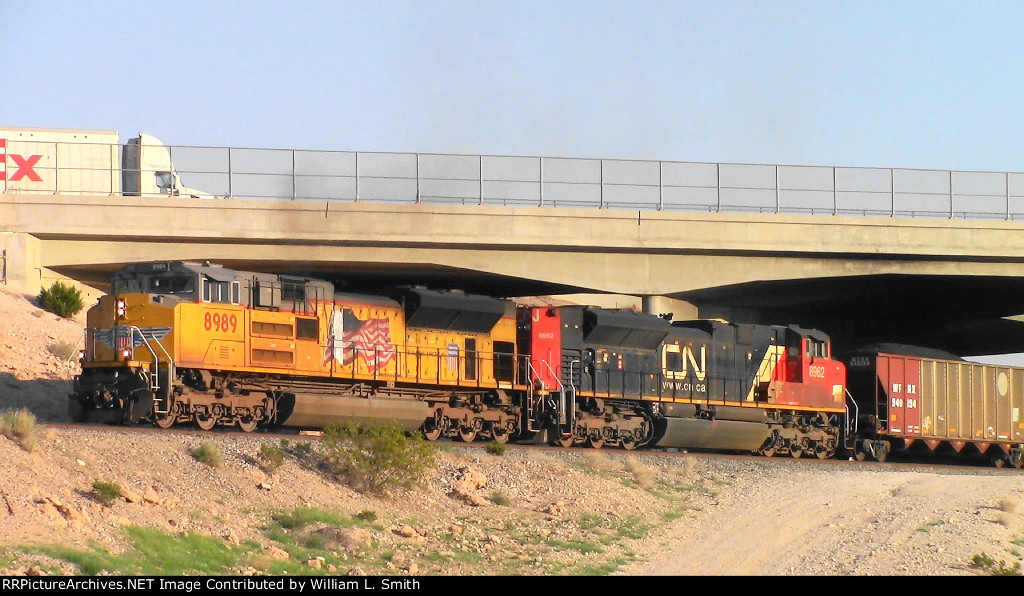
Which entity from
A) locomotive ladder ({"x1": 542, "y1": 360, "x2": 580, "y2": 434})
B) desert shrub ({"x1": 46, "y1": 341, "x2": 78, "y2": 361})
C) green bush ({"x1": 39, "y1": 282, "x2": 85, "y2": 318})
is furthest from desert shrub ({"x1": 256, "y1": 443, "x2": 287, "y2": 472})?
green bush ({"x1": 39, "y1": 282, "x2": 85, "y2": 318})

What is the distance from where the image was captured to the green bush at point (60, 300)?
33844mm

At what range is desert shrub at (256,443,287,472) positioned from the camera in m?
18.2

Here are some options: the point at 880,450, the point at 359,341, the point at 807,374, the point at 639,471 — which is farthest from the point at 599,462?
the point at 880,450

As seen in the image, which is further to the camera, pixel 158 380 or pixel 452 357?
pixel 452 357

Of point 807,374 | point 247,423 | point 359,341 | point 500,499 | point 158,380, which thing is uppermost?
point 359,341

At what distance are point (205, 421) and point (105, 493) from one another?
6.40 metres

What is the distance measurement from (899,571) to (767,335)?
13.4 metres

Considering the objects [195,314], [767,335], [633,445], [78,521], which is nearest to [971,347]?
[767,335]

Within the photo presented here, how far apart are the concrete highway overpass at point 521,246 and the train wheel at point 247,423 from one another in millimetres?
11528

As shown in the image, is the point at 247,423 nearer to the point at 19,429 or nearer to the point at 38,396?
the point at 19,429

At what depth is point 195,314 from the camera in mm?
21125

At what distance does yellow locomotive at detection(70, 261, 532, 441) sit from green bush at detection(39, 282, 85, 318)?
12.5m

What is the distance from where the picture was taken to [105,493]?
49.8 ft

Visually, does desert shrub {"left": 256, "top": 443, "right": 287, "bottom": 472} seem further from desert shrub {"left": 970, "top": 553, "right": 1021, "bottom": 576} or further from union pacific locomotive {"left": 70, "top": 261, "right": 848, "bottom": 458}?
desert shrub {"left": 970, "top": 553, "right": 1021, "bottom": 576}
